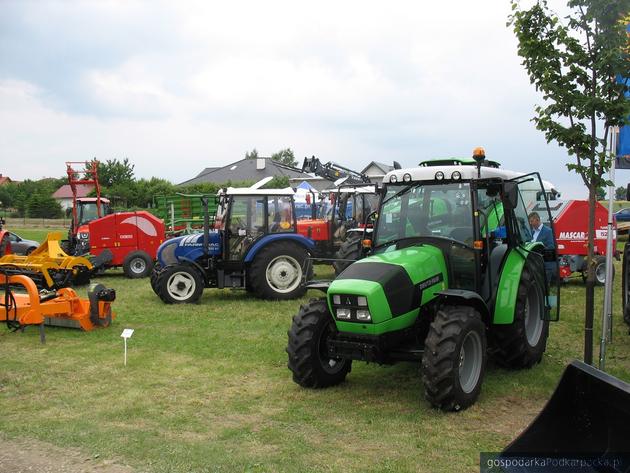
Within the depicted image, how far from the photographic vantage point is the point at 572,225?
12.3m

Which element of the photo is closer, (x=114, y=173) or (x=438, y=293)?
(x=438, y=293)

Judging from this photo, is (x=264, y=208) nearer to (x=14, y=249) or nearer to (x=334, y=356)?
(x=334, y=356)

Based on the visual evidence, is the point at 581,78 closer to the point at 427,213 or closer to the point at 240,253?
the point at 427,213

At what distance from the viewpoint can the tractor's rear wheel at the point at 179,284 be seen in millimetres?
10742

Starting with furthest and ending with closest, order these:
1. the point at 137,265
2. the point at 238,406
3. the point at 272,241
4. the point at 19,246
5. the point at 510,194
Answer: the point at 19,246, the point at 137,265, the point at 272,241, the point at 510,194, the point at 238,406

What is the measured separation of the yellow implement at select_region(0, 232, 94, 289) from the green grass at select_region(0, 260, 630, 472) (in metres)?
2.22

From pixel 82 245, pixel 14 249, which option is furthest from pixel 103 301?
pixel 14 249

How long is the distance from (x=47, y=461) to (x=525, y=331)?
460 cm

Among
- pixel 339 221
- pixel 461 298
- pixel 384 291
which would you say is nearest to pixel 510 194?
pixel 461 298

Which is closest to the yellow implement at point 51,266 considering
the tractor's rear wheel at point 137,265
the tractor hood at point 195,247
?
the tractor hood at point 195,247

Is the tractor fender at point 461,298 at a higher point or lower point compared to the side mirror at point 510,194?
lower

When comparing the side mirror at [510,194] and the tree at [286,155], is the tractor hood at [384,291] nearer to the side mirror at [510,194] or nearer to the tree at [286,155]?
the side mirror at [510,194]

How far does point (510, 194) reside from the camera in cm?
588

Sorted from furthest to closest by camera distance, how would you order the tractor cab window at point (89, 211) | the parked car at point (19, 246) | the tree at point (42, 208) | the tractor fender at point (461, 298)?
1. the tree at point (42, 208)
2. the parked car at point (19, 246)
3. the tractor cab window at point (89, 211)
4. the tractor fender at point (461, 298)
